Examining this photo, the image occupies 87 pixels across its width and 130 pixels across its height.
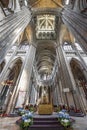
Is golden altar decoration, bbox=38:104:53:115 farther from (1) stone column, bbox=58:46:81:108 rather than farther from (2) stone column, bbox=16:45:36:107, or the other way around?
(1) stone column, bbox=58:46:81:108

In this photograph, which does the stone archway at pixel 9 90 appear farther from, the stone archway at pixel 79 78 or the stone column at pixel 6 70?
the stone archway at pixel 79 78

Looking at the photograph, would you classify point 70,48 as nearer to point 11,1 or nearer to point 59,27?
point 59,27

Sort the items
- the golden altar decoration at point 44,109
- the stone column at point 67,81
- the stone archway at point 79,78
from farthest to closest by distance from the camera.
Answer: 1. the stone archway at point 79,78
2. the stone column at point 67,81
3. the golden altar decoration at point 44,109

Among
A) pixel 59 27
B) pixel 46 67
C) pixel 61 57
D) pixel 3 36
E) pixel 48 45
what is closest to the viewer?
pixel 3 36

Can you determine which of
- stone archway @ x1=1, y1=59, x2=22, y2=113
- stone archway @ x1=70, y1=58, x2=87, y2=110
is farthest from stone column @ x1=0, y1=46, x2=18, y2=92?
stone archway @ x1=70, y1=58, x2=87, y2=110

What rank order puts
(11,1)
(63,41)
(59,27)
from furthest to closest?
(63,41) → (59,27) → (11,1)

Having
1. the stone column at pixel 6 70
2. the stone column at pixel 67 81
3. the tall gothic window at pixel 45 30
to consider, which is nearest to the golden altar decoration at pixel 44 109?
the stone column at pixel 67 81

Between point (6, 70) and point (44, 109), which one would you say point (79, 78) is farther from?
point (44, 109)

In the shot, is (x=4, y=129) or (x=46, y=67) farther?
(x=46, y=67)

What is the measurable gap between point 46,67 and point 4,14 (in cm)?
2293

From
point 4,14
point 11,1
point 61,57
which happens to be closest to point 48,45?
point 61,57

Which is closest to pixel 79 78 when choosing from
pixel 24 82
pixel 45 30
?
pixel 24 82

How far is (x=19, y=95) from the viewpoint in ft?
38.1

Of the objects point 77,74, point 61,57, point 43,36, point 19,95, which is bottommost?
point 19,95
